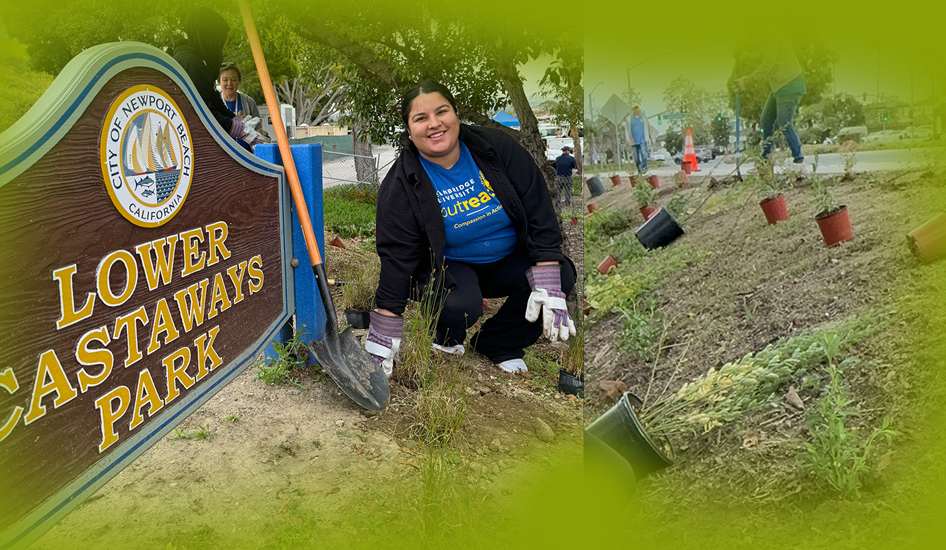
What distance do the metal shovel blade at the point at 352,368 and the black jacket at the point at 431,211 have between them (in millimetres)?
236

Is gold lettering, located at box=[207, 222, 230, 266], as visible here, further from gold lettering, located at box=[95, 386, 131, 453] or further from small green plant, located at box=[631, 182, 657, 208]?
small green plant, located at box=[631, 182, 657, 208]

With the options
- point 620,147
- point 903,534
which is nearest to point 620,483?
point 903,534

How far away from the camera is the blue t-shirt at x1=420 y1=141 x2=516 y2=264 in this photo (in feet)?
9.41

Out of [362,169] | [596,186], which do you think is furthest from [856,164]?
[362,169]

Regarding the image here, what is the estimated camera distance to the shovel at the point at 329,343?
2482 millimetres

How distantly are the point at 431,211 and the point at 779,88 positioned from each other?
62.9 inches

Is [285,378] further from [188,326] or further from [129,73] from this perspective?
[129,73]

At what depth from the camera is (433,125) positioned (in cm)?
276

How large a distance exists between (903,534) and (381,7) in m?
3.60

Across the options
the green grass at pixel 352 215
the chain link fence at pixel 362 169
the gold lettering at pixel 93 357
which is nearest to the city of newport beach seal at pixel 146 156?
the gold lettering at pixel 93 357

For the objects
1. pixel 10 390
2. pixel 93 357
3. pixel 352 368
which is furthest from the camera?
pixel 352 368

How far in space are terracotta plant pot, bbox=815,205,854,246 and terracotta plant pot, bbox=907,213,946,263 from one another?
158 millimetres

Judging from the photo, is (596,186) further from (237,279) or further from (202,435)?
(202,435)

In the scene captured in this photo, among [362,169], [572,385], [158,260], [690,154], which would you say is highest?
[362,169]
